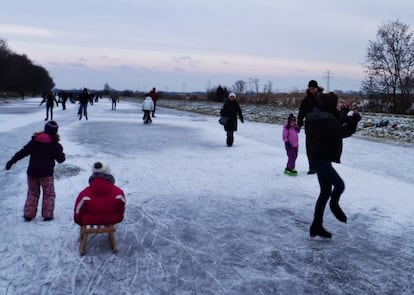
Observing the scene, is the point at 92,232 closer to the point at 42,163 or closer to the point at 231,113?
the point at 42,163

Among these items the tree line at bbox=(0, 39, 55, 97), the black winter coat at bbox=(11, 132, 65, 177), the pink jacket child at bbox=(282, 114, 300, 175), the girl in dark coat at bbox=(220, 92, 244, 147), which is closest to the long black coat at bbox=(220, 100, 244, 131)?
the girl in dark coat at bbox=(220, 92, 244, 147)

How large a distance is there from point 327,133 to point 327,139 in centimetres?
8

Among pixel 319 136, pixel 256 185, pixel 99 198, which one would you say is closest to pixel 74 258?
pixel 99 198

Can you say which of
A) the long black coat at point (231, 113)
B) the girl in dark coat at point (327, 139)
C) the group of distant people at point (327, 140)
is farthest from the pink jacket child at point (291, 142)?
the long black coat at point (231, 113)

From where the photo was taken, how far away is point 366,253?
458 centimetres

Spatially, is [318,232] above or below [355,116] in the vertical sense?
below

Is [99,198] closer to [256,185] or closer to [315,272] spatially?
[315,272]

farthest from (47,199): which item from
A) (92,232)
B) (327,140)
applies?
(327,140)

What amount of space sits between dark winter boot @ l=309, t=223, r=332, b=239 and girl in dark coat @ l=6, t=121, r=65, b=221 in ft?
10.1

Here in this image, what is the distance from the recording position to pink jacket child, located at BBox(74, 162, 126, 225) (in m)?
4.27

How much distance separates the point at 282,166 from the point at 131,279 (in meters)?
6.21

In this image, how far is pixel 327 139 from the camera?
4.72 m

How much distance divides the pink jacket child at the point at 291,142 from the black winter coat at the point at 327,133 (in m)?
A: 3.67

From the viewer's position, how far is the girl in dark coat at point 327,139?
183 inches
